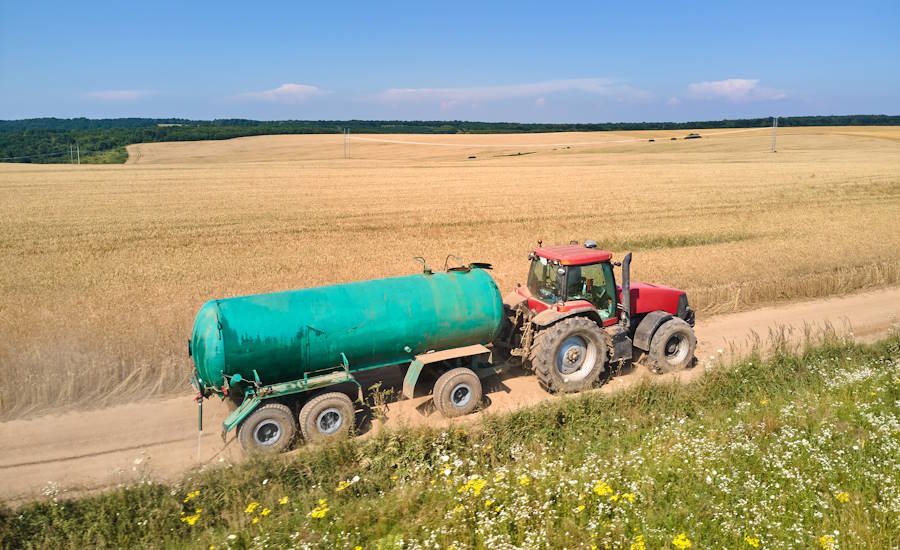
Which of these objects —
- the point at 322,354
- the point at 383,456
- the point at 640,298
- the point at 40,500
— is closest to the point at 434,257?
the point at 640,298

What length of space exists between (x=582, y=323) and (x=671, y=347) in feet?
7.57

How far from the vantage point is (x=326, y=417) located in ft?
28.5

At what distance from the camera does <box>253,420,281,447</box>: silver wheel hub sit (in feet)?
27.1

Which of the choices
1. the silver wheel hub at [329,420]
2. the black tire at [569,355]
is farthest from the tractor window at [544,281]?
the silver wheel hub at [329,420]

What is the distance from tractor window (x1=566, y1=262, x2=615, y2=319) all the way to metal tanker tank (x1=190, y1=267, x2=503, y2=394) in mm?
1257

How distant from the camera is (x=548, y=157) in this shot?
64438mm

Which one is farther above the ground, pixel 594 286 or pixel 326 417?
pixel 594 286

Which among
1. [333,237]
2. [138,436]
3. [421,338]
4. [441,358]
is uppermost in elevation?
[333,237]

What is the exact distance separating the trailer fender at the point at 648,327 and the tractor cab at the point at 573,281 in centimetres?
82

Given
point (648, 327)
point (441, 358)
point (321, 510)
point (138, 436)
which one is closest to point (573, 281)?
point (648, 327)

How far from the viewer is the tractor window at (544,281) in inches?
398

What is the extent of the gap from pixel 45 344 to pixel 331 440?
6.73 metres

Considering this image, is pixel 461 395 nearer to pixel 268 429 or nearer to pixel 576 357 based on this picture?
pixel 576 357

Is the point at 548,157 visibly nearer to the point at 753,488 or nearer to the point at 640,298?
the point at 640,298
